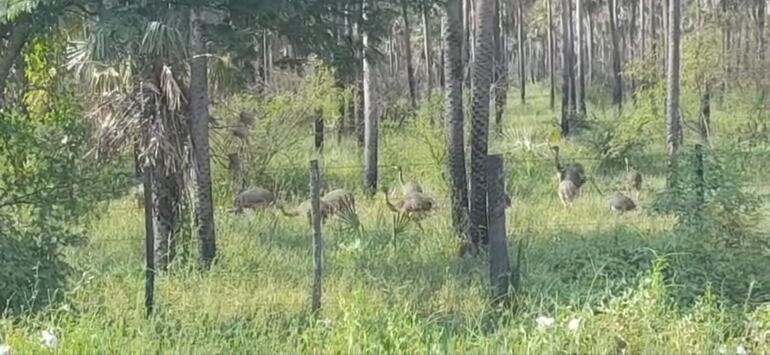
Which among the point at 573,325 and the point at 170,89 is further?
the point at 170,89

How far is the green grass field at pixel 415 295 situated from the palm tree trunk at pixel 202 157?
247 mm

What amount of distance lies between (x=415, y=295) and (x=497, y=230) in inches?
40.2

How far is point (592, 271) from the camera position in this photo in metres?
8.25

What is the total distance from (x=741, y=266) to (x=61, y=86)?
8.78 m

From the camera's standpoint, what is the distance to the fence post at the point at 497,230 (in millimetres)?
7059

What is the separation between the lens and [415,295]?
7797mm

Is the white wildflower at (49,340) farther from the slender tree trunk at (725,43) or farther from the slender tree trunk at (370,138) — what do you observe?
the slender tree trunk at (725,43)

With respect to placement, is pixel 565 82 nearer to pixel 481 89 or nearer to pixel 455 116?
pixel 455 116

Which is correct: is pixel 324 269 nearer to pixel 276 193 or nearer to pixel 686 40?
pixel 276 193

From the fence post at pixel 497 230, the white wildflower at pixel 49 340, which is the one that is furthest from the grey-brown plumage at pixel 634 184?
the white wildflower at pixel 49 340

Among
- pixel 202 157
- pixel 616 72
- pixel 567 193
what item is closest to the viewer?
pixel 202 157

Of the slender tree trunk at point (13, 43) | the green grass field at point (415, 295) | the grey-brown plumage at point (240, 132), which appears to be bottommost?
the green grass field at point (415, 295)

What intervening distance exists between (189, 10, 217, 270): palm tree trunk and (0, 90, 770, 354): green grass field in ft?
Result: 0.81

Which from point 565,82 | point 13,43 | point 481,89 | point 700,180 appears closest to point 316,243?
point 13,43
